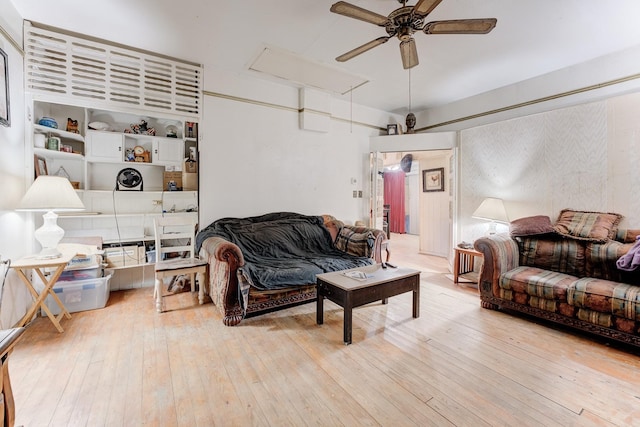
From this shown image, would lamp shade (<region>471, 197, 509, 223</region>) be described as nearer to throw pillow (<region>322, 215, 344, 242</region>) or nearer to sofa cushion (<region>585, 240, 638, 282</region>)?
sofa cushion (<region>585, 240, 638, 282</region>)

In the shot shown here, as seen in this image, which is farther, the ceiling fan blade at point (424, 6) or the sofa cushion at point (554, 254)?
the sofa cushion at point (554, 254)

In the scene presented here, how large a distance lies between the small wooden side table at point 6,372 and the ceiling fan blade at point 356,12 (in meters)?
2.34

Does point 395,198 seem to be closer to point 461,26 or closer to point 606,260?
point 606,260

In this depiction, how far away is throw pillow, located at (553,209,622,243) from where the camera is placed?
2764 mm

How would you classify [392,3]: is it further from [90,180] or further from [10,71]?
[90,180]

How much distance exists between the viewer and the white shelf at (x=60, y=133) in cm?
269

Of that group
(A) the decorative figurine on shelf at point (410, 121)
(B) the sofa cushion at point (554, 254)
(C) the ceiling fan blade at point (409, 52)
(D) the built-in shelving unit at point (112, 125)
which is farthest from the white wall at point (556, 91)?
(D) the built-in shelving unit at point (112, 125)

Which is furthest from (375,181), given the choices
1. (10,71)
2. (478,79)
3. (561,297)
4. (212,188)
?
(10,71)

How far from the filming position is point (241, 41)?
296 cm

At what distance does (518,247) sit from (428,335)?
1.68 metres

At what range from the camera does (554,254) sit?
2932mm

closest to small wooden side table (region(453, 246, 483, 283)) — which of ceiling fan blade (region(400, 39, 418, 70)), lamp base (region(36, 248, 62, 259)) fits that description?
ceiling fan blade (region(400, 39, 418, 70))

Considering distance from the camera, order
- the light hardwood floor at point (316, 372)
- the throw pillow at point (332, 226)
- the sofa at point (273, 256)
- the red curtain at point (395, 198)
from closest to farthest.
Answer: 1. the light hardwood floor at point (316, 372)
2. the sofa at point (273, 256)
3. the throw pillow at point (332, 226)
4. the red curtain at point (395, 198)

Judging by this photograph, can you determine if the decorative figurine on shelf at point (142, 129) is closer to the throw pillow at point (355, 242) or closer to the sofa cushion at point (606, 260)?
the throw pillow at point (355, 242)
